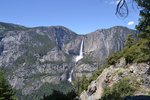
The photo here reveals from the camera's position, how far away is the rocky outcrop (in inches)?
1615

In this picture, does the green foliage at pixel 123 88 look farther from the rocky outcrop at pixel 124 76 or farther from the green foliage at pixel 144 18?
the green foliage at pixel 144 18

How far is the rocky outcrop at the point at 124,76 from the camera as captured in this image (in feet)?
135

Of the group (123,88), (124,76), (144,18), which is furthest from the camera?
(124,76)

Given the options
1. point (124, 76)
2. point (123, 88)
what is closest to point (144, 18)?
point (123, 88)

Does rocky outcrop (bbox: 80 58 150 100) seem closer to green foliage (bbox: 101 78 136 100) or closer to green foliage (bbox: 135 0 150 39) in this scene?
green foliage (bbox: 101 78 136 100)

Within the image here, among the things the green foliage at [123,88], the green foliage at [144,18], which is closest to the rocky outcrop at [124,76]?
the green foliage at [123,88]

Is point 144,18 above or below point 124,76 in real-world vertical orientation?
above

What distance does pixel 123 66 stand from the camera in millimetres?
50188

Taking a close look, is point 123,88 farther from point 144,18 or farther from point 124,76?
point 144,18

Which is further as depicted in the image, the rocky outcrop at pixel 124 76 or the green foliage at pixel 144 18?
the rocky outcrop at pixel 124 76

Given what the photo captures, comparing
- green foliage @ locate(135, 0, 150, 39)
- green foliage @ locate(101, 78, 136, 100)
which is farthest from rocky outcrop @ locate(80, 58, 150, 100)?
green foliage @ locate(135, 0, 150, 39)

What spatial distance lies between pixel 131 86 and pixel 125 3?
85.1ft

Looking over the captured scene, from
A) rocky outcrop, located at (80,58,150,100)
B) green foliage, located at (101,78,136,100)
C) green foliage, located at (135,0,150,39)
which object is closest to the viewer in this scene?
green foliage, located at (135,0,150,39)

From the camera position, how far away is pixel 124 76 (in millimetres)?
45281
